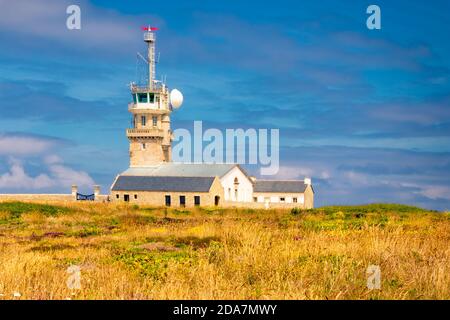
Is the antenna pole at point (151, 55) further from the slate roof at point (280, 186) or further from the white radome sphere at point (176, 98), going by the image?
the slate roof at point (280, 186)

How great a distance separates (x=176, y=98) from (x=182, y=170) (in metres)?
12.6

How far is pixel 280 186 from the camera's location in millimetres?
76938

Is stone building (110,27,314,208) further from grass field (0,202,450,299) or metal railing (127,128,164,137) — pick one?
grass field (0,202,450,299)

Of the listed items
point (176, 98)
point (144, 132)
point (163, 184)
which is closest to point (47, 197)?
point (144, 132)

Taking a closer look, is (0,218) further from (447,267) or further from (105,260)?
(447,267)

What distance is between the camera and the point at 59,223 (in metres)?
34.6

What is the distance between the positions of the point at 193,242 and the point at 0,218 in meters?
25.4

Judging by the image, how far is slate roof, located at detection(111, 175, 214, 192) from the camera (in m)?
68.8

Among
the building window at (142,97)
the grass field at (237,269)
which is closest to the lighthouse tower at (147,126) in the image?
the building window at (142,97)

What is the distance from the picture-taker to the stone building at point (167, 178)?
6931 cm

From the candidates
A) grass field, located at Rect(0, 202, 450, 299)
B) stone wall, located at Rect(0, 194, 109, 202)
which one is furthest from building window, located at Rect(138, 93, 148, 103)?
grass field, located at Rect(0, 202, 450, 299)

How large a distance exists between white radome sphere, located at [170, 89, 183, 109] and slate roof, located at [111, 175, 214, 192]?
14.4m
